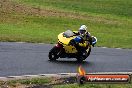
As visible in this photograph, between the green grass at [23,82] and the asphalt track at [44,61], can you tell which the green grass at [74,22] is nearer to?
the asphalt track at [44,61]

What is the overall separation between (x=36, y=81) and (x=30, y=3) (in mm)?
27728

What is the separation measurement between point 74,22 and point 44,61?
17693 mm

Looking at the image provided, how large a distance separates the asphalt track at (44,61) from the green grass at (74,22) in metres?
2.80

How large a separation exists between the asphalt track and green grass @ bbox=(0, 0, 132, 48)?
2.80 meters

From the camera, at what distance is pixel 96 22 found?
35875 millimetres

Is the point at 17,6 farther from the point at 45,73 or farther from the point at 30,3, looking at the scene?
the point at 45,73

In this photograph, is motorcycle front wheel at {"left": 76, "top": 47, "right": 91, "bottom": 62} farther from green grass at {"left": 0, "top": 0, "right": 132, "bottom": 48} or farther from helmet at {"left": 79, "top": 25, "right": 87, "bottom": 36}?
green grass at {"left": 0, "top": 0, "right": 132, "bottom": 48}

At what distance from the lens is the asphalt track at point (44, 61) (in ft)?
51.9

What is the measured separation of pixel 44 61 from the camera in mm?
17484

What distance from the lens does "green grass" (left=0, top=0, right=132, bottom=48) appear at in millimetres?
26438

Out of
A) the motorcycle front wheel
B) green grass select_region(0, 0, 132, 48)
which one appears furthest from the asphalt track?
green grass select_region(0, 0, 132, 48)

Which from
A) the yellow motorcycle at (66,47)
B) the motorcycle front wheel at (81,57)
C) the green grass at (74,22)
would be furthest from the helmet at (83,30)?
the green grass at (74,22)

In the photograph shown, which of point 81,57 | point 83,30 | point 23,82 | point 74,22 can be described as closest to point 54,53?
point 81,57

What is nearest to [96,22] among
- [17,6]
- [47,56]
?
[17,6]
